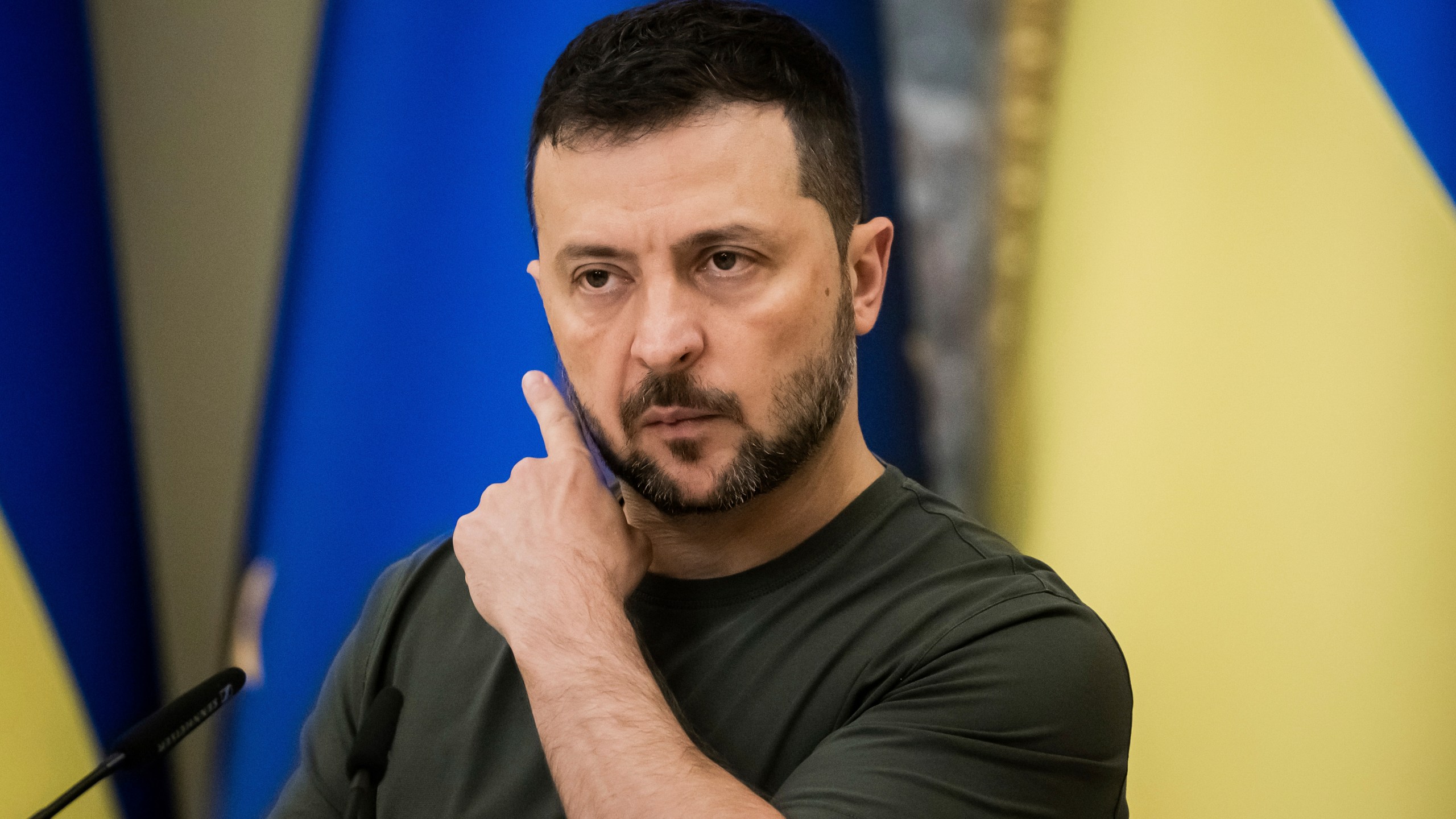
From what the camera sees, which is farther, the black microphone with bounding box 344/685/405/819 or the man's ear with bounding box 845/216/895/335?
the man's ear with bounding box 845/216/895/335

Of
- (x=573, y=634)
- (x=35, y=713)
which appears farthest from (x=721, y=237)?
(x=35, y=713)

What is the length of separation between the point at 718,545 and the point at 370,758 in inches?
16.2

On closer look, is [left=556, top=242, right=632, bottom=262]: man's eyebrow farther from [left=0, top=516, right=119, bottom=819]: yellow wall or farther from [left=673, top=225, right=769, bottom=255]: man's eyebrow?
[left=0, top=516, right=119, bottom=819]: yellow wall

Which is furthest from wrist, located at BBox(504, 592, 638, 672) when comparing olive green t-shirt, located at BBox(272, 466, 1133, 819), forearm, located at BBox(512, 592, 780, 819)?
olive green t-shirt, located at BBox(272, 466, 1133, 819)

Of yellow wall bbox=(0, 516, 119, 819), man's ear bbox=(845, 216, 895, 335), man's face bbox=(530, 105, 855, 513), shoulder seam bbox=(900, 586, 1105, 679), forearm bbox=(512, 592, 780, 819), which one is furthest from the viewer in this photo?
yellow wall bbox=(0, 516, 119, 819)

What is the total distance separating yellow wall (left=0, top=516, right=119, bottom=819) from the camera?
5.20 ft

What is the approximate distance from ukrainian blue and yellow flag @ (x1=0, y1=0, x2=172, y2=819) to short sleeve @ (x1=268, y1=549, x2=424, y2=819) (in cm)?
45

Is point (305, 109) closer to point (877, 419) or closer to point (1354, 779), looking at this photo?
point (877, 419)

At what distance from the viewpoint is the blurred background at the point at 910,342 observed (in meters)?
1.36

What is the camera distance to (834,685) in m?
1.11

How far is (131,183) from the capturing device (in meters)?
1.72

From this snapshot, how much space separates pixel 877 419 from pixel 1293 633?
56 cm

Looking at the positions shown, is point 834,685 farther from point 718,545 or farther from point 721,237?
point 721,237

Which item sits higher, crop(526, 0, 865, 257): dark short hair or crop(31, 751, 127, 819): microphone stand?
crop(526, 0, 865, 257): dark short hair
